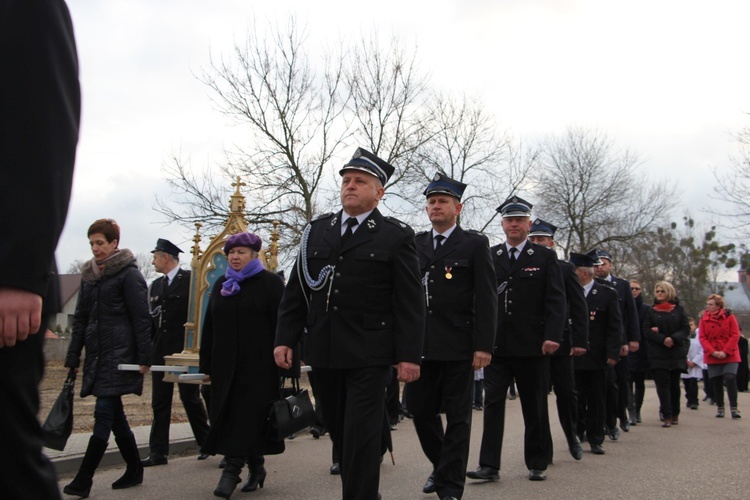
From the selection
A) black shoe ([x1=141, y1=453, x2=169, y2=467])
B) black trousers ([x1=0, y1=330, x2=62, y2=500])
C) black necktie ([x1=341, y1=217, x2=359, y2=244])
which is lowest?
black shoe ([x1=141, y1=453, x2=169, y2=467])

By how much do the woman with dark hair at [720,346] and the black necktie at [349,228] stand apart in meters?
11.0

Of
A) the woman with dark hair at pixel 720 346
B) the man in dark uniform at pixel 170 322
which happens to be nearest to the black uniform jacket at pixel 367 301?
the man in dark uniform at pixel 170 322

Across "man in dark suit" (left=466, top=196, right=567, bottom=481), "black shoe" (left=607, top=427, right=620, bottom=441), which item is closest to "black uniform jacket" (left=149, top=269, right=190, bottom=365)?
"man in dark suit" (left=466, top=196, right=567, bottom=481)

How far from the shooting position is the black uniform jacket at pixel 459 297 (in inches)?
246

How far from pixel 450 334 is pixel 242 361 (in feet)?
5.71

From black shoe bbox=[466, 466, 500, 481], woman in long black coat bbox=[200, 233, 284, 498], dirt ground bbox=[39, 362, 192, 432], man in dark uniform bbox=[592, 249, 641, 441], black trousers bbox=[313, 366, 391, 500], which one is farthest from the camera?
man in dark uniform bbox=[592, 249, 641, 441]

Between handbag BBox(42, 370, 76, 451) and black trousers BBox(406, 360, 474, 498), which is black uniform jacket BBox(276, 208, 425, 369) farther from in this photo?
handbag BBox(42, 370, 76, 451)

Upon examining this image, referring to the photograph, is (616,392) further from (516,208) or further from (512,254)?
(516,208)

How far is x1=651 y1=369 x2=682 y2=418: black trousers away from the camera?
12453mm

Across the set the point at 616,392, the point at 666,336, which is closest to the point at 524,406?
the point at 616,392

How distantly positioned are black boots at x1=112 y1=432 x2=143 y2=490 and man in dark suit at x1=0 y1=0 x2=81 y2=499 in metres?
4.78

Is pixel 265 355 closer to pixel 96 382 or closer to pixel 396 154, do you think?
pixel 96 382

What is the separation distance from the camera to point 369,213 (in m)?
5.35

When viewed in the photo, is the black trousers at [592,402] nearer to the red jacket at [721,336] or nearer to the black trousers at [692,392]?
the red jacket at [721,336]
